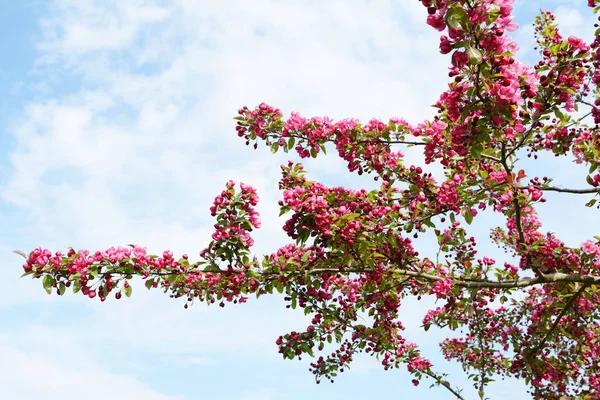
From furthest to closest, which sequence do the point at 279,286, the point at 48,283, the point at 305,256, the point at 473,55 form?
the point at 279,286 < the point at 305,256 < the point at 48,283 < the point at 473,55

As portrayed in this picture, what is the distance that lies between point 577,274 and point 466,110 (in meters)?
4.11

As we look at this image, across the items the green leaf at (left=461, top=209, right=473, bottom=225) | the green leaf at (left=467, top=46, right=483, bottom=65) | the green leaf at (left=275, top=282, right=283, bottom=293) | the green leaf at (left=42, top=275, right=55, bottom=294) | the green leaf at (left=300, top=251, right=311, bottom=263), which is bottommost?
the green leaf at (left=42, top=275, right=55, bottom=294)

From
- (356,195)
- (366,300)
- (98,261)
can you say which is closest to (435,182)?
(356,195)

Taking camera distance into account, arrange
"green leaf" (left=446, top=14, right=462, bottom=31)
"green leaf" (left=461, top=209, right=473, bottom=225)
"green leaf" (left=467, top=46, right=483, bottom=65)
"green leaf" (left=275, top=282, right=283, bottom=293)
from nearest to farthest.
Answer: "green leaf" (left=446, top=14, right=462, bottom=31) → "green leaf" (left=467, top=46, right=483, bottom=65) → "green leaf" (left=461, top=209, right=473, bottom=225) → "green leaf" (left=275, top=282, right=283, bottom=293)

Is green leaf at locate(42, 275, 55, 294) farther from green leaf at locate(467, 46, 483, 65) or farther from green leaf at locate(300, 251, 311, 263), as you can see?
green leaf at locate(467, 46, 483, 65)

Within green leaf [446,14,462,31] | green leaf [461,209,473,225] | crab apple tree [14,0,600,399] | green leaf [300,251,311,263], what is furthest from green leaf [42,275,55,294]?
green leaf [446,14,462,31]

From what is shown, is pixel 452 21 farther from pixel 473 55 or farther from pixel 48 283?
pixel 48 283

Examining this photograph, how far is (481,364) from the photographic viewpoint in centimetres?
1048

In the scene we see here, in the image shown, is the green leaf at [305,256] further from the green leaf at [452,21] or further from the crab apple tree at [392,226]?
the green leaf at [452,21]

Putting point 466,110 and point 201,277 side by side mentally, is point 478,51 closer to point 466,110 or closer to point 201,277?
point 466,110

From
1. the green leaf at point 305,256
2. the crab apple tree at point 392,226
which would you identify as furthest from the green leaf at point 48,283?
the green leaf at point 305,256

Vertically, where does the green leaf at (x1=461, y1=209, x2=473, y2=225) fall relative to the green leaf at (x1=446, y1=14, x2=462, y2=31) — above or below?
above

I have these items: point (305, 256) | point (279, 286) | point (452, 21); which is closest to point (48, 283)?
point (279, 286)

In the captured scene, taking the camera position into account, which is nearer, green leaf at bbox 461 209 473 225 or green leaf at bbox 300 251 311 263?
green leaf at bbox 461 209 473 225
